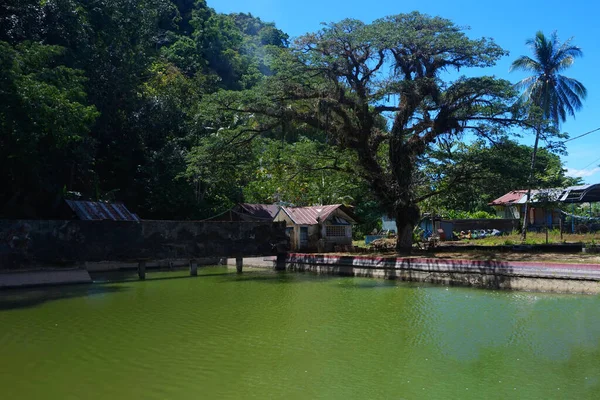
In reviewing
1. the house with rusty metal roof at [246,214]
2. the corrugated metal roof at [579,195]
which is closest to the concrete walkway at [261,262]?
the house with rusty metal roof at [246,214]

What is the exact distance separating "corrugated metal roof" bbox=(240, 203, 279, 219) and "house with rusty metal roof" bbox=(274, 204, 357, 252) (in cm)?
291

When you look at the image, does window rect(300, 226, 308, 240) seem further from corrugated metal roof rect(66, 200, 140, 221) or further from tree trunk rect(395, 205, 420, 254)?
corrugated metal roof rect(66, 200, 140, 221)

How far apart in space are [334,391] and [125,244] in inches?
551

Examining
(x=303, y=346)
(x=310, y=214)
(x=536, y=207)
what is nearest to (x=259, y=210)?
(x=310, y=214)

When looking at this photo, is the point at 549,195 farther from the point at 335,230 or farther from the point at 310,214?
the point at 310,214

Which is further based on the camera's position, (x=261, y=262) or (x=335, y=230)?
(x=335, y=230)

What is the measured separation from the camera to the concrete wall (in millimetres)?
15883

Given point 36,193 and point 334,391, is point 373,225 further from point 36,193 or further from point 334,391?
point 334,391

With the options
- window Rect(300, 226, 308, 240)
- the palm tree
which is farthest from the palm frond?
window Rect(300, 226, 308, 240)

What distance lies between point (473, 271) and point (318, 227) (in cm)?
1001

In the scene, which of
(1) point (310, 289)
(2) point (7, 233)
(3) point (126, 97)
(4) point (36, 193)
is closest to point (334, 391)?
(1) point (310, 289)

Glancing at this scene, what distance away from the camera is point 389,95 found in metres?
19.1

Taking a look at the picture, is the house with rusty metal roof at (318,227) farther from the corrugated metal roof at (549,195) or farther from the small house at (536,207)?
the corrugated metal roof at (549,195)

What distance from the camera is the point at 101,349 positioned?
25.3ft
